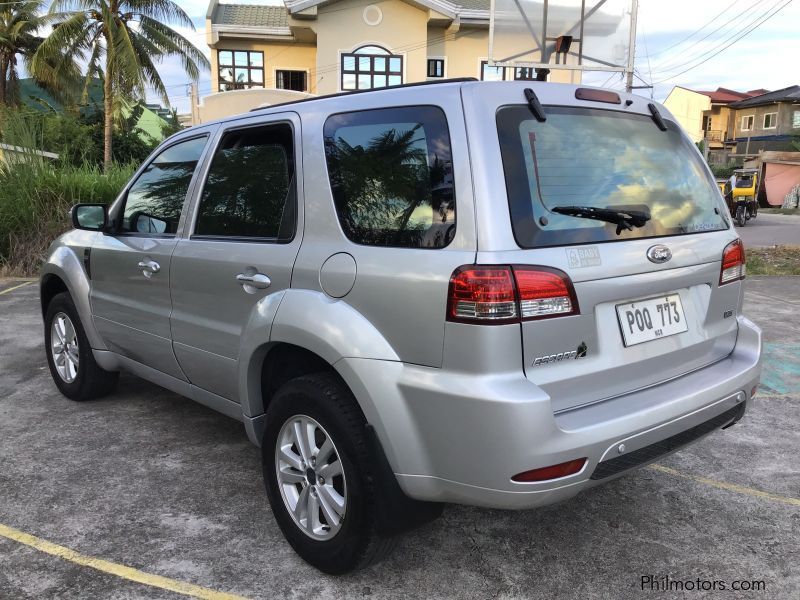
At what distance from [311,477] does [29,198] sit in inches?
368

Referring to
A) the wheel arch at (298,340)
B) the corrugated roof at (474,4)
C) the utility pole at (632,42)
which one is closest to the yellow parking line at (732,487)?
the wheel arch at (298,340)

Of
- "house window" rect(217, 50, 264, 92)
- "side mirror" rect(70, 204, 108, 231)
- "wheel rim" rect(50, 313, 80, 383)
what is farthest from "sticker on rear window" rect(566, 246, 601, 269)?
"house window" rect(217, 50, 264, 92)

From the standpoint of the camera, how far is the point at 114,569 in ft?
8.60

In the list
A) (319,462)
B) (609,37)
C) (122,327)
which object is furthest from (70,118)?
(319,462)

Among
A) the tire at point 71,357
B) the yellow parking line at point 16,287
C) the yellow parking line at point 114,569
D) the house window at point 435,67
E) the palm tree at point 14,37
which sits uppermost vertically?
the palm tree at point 14,37

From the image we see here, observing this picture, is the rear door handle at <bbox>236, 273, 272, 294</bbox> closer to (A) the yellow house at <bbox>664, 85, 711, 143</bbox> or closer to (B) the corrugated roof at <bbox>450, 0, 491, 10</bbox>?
(B) the corrugated roof at <bbox>450, 0, 491, 10</bbox>

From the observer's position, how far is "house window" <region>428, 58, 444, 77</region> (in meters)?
26.5

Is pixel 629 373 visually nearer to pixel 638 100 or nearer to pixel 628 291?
pixel 628 291

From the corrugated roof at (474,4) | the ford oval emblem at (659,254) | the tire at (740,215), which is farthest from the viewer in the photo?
the corrugated roof at (474,4)

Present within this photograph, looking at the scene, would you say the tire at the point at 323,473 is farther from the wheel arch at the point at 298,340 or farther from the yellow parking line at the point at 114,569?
the yellow parking line at the point at 114,569

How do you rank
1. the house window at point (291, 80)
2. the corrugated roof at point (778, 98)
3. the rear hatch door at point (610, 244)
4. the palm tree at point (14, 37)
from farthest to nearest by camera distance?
the corrugated roof at point (778, 98), the palm tree at point (14, 37), the house window at point (291, 80), the rear hatch door at point (610, 244)

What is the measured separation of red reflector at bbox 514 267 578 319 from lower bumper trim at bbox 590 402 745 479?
1.77 ft

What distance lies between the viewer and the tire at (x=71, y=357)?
14.2 ft

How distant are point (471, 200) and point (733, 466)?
8.02 feet
